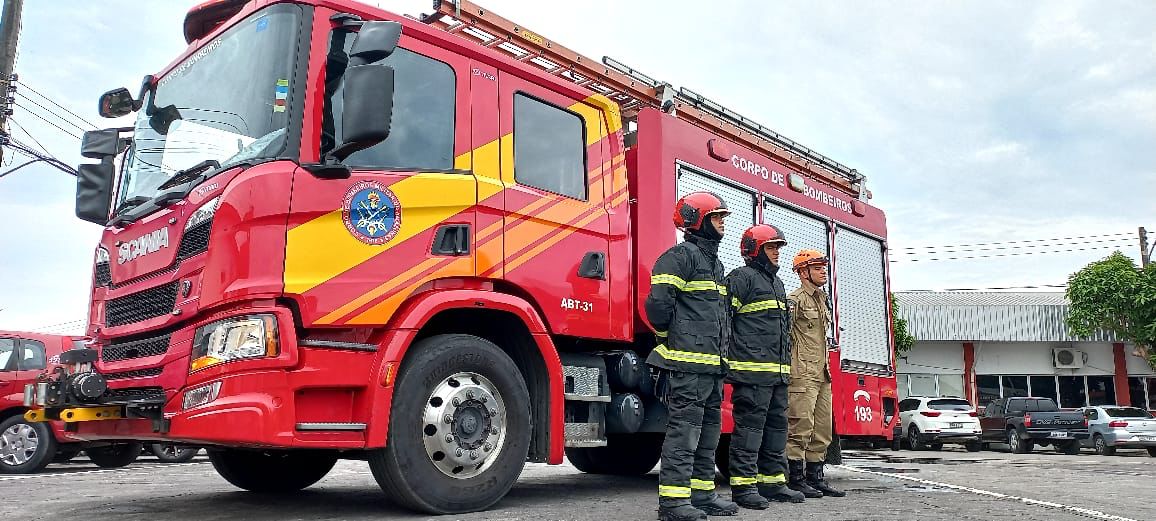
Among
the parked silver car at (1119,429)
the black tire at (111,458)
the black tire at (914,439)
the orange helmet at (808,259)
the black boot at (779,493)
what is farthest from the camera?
the black tire at (914,439)

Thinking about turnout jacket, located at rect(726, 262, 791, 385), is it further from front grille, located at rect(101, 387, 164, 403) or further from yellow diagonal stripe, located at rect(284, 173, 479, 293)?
front grille, located at rect(101, 387, 164, 403)

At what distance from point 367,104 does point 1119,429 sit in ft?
66.6

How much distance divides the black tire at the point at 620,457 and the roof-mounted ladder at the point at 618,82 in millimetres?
2855

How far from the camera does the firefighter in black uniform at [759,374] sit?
20.1 ft

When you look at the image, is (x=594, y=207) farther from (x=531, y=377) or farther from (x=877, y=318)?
(x=877, y=318)

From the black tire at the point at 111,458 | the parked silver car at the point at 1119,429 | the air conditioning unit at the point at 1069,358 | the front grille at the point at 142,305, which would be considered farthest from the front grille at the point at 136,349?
the air conditioning unit at the point at 1069,358

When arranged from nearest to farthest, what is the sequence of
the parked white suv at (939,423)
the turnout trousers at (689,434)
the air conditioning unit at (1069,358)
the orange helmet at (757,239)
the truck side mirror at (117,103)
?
the turnout trousers at (689,434) < the truck side mirror at (117,103) < the orange helmet at (757,239) < the parked white suv at (939,423) < the air conditioning unit at (1069,358)

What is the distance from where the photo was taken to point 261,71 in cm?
501

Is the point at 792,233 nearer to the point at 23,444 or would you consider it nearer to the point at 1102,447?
the point at 23,444

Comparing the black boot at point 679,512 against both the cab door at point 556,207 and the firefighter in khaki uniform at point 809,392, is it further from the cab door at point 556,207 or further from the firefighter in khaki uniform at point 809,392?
the firefighter in khaki uniform at point 809,392

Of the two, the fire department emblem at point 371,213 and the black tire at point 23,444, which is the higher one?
the fire department emblem at point 371,213

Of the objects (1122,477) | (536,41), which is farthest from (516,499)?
(1122,477)

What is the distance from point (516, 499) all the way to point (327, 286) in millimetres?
2266

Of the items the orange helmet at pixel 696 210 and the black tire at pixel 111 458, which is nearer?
the orange helmet at pixel 696 210
